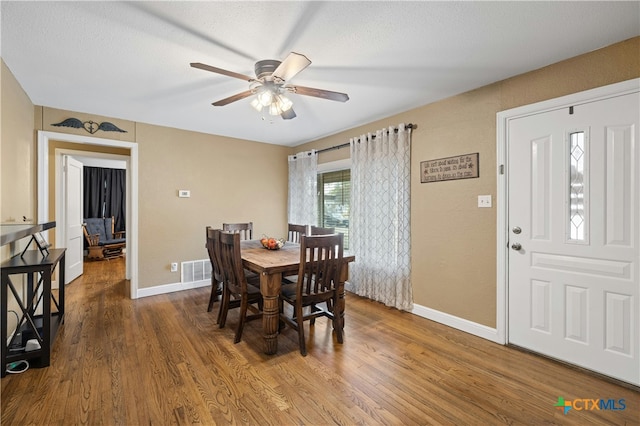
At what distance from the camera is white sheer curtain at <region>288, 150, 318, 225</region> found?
4727 millimetres

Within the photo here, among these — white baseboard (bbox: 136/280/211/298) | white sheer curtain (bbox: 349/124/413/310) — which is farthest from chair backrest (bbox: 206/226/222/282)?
white sheer curtain (bbox: 349/124/413/310)

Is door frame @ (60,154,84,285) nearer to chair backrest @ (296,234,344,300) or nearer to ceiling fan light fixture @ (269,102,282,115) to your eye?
ceiling fan light fixture @ (269,102,282,115)

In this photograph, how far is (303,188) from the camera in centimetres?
486

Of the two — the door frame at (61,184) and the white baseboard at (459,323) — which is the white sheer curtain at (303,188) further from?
the door frame at (61,184)

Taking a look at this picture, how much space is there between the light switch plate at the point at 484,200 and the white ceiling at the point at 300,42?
1053 millimetres

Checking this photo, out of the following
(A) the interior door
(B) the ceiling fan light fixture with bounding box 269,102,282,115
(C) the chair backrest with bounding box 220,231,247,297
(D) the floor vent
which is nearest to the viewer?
(B) the ceiling fan light fixture with bounding box 269,102,282,115

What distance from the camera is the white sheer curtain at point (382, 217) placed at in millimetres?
3324

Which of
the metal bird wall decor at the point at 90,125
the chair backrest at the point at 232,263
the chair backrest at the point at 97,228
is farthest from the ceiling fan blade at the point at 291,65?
the chair backrest at the point at 97,228

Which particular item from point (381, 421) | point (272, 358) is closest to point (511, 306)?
point (381, 421)

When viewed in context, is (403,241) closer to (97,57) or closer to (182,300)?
(182,300)

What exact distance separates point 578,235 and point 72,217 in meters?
6.47

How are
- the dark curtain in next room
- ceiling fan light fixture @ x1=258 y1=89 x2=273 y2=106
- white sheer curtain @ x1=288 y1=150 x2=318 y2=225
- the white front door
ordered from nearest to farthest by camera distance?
the white front door
ceiling fan light fixture @ x1=258 y1=89 x2=273 y2=106
white sheer curtain @ x1=288 y1=150 x2=318 y2=225
the dark curtain in next room

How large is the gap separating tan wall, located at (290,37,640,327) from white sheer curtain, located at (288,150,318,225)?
1.83m

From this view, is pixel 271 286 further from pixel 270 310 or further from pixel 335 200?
pixel 335 200
